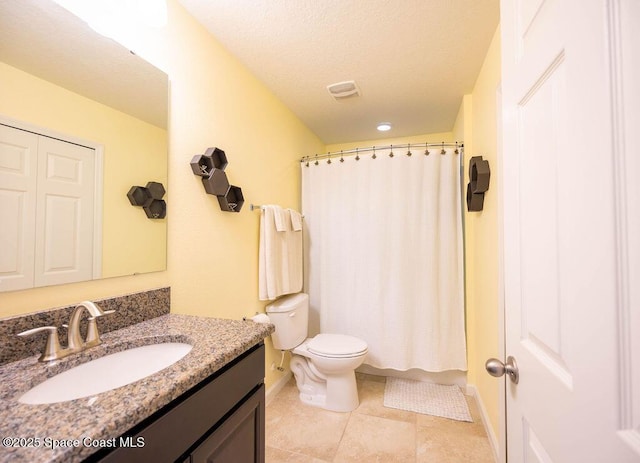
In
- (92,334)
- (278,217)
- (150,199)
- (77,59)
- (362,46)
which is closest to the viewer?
(92,334)

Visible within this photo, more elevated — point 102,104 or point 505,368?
point 102,104

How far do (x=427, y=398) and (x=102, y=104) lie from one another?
2.59 meters

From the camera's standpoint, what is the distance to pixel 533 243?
0.63 m

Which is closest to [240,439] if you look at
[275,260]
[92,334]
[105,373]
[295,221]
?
[105,373]

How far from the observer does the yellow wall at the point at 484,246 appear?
1.54 metres

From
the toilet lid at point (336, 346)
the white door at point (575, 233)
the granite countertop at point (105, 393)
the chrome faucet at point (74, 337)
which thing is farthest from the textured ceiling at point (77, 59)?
the toilet lid at point (336, 346)

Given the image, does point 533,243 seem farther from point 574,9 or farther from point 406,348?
point 406,348

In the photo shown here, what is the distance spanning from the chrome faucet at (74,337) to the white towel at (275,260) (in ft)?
3.67

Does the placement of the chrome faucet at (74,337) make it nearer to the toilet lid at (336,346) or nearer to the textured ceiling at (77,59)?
the textured ceiling at (77,59)

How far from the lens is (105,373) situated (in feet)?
2.70

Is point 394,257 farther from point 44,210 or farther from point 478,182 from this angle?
point 44,210

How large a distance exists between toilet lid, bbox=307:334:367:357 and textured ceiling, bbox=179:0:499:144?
189cm

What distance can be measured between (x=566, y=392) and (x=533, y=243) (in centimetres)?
30

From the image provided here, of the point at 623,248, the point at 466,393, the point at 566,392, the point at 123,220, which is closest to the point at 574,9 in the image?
the point at 623,248
